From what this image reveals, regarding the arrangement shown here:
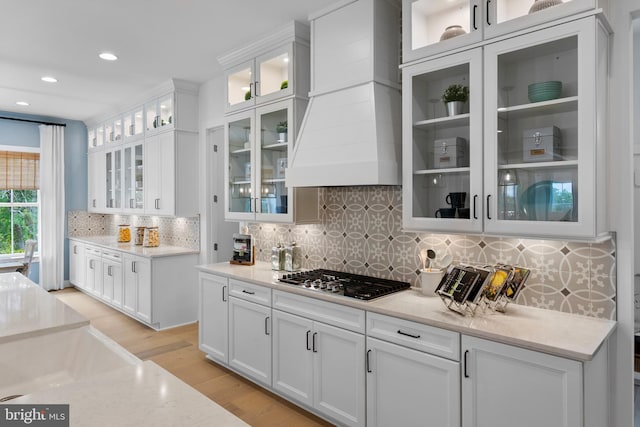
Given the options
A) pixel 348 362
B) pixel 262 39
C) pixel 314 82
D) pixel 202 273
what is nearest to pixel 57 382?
pixel 348 362

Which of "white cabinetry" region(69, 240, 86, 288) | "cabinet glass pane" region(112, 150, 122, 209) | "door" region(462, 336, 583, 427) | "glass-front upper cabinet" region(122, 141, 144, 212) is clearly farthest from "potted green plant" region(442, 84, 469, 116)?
"white cabinetry" region(69, 240, 86, 288)

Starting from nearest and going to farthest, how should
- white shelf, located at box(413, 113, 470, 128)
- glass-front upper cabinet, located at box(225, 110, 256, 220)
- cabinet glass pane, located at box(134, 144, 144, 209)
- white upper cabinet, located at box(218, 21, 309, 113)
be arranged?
1. white shelf, located at box(413, 113, 470, 128)
2. white upper cabinet, located at box(218, 21, 309, 113)
3. glass-front upper cabinet, located at box(225, 110, 256, 220)
4. cabinet glass pane, located at box(134, 144, 144, 209)

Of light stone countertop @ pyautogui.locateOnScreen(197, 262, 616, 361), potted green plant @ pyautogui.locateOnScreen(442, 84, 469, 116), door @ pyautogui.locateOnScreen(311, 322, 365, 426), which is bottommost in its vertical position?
door @ pyautogui.locateOnScreen(311, 322, 365, 426)

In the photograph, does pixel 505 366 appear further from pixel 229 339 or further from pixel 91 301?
pixel 91 301

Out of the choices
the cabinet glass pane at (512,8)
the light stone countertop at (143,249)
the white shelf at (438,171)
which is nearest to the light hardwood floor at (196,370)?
the light stone countertop at (143,249)

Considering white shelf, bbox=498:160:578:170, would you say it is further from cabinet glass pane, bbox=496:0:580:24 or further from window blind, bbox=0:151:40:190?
window blind, bbox=0:151:40:190

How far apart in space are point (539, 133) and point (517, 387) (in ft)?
3.97

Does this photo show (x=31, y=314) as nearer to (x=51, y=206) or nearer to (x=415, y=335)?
(x=415, y=335)

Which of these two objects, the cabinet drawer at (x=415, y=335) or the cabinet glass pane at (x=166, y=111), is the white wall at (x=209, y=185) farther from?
the cabinet drawer at (x=415, y=335)

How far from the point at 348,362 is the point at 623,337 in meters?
1.44

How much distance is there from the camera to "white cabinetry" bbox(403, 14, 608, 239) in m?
1.84

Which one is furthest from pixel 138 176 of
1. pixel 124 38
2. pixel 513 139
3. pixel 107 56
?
pixel 513 139

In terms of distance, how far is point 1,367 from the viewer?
5.12 feet

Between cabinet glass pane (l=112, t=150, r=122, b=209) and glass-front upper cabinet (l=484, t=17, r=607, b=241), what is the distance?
17.2 feet
